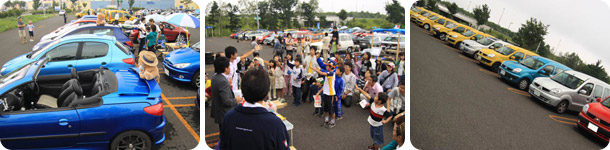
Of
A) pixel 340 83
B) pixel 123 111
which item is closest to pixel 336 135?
A: pixel 340 83

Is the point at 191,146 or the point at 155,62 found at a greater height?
the point at 155,62

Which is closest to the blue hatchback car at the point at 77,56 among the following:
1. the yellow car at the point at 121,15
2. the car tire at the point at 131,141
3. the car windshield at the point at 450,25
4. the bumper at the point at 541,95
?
the car tire at the point at 131,141

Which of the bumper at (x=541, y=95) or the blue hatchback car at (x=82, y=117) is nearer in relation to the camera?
the blue hatchback car at (x=82, y=117)

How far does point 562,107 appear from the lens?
3.28 m

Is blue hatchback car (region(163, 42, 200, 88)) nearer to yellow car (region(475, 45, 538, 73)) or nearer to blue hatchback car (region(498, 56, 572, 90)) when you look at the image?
yellow car (region(475, 45, 538, 73))

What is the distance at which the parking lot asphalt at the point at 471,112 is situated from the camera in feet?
9.29

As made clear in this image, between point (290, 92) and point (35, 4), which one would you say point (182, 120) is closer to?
point (290, 92)

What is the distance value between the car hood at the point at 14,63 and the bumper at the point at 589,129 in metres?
6.77

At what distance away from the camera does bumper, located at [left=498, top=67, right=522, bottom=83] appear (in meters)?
2.88

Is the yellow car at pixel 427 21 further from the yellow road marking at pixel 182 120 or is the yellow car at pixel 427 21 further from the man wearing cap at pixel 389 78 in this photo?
the yellow road marking at pixel 182 120

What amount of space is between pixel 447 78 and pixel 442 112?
0.38m

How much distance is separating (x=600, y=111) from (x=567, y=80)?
1.38 feet

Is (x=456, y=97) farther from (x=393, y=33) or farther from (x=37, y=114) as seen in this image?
(x=37, y=114)

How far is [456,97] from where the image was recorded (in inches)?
122
